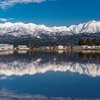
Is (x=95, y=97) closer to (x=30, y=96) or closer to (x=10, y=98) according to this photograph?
(x=30, y=96)

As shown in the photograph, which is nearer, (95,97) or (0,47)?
(95,97)

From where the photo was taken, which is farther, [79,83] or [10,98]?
[79,83]

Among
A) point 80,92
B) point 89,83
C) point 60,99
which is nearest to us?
point 60,99

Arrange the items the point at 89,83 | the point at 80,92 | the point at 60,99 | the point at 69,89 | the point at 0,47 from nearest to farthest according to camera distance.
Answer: the point at 60,99 < the point at 80,92 < the point at 69,89 < the point at 89,83 < the point at 0,47

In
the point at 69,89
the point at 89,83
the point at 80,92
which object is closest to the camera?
the point at 80,92

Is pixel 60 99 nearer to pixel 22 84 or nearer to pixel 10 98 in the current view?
pixel 10 98

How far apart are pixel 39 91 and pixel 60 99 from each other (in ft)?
10.7

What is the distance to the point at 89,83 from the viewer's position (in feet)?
71.5

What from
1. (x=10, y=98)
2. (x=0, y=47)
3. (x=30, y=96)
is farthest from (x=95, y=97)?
(x=0, y=47)

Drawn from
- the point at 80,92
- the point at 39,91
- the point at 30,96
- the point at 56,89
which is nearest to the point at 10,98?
the point at 30,96

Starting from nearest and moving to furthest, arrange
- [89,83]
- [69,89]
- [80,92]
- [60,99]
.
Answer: [60,99] → [80,92] → [69,89] → [89,83]

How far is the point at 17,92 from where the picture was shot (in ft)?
59.4

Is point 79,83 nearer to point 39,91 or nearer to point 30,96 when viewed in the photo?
point 39,91

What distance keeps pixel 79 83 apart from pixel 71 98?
610 cm
